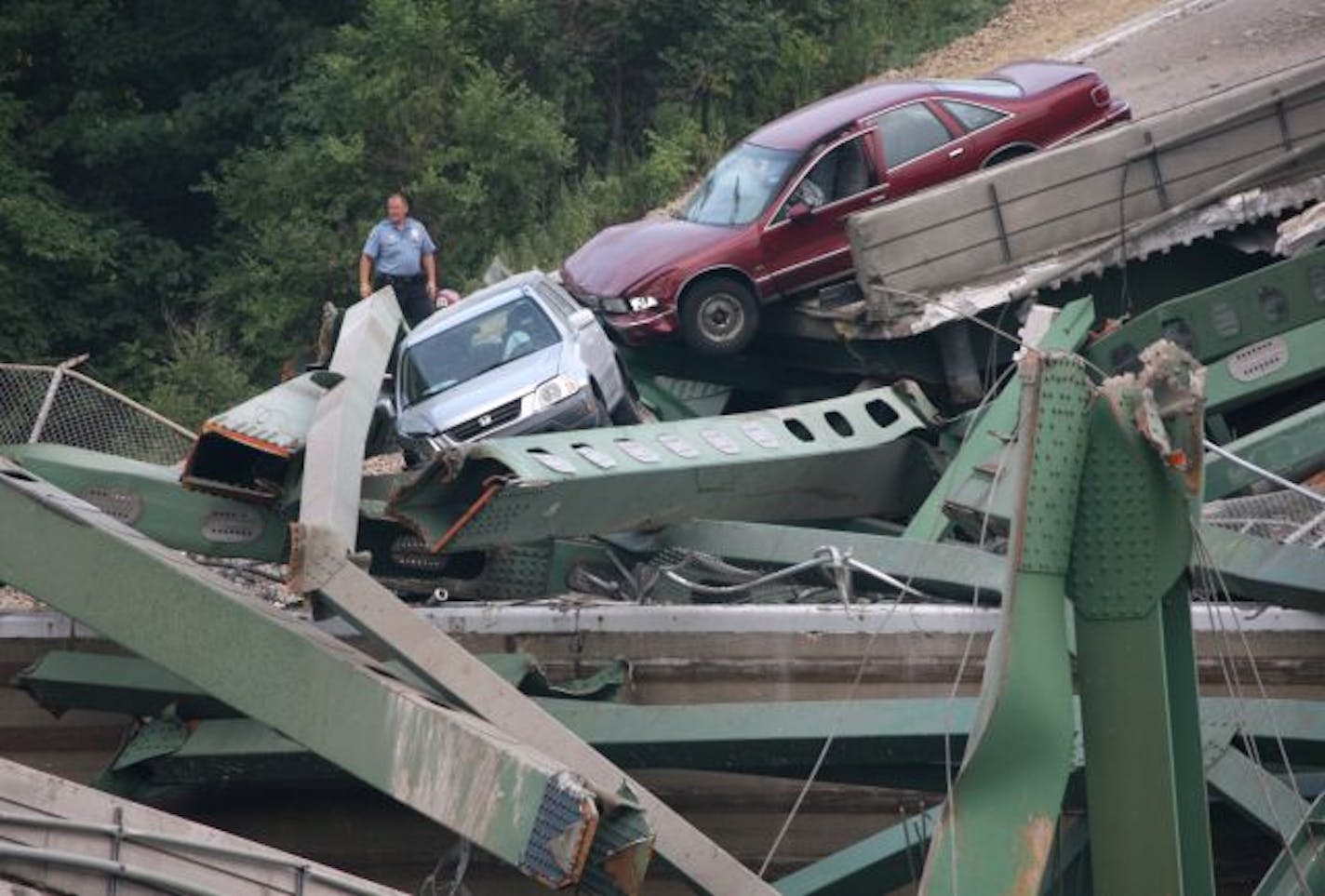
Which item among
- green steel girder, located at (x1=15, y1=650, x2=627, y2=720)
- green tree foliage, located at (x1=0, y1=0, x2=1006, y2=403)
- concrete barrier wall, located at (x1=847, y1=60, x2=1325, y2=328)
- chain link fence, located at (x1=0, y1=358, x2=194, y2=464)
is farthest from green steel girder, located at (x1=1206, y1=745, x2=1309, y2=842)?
Answer: green tree foliage, located at (x1=0, y1=0, x2=1006, y2=403)

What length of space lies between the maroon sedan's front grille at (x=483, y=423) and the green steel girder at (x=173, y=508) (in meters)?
2.04

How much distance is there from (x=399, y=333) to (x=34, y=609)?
157 inches

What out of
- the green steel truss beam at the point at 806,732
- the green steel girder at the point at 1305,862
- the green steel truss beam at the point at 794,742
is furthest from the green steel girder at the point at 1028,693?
the green steel truss beam at the point at 806,732

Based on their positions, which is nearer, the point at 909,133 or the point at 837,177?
→ the point at 837,177

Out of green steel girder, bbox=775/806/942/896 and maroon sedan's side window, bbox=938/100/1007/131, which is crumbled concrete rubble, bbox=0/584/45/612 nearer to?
green steel girder, bbox=775/806/942/896

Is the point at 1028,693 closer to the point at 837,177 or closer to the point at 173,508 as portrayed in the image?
the point at 173,508

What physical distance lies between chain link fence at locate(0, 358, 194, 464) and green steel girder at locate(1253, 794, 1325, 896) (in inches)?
312

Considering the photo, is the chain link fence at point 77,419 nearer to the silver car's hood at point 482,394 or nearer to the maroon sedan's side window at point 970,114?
the silver car's hood at point 482,394

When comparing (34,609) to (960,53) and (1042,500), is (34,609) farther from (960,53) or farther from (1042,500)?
(960,53)

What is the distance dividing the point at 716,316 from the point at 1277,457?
4.54 m

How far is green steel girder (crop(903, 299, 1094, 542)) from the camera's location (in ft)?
51.7

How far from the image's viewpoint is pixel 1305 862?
1183 centimetres

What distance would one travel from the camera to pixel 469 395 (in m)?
17.3

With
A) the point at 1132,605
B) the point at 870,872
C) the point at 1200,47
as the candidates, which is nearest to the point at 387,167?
the point at 1200,47
